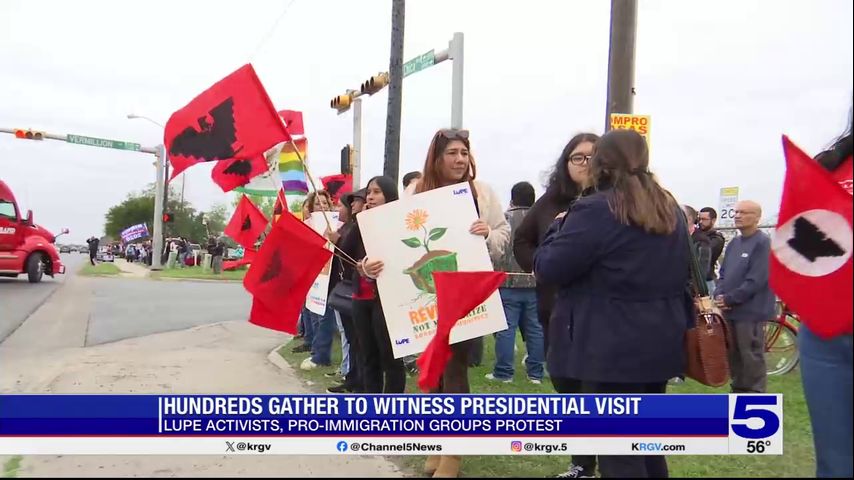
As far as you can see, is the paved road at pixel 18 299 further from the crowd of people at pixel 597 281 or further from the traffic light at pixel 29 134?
the crowd of people at pixel 597 281

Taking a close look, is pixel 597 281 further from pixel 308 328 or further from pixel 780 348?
pixel 308 328

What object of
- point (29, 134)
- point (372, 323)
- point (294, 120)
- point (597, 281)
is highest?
point (29, 134)

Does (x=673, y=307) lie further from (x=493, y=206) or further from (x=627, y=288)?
(x=493, y=206)

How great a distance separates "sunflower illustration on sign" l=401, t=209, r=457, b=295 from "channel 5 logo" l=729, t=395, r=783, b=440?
1.55 metres

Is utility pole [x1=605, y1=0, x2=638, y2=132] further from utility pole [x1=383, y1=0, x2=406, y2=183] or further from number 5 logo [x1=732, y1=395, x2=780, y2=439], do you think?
number 5 logo [x1=732, y1=395, x2=780, y2=439]

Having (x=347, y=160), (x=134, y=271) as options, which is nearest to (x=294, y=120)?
(x=347, y=160)

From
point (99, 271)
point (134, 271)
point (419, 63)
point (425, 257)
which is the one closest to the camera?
point (425, 257)

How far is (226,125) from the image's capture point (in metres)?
4.15

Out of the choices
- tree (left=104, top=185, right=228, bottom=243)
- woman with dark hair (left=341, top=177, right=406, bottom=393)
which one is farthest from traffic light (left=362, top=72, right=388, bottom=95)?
tree (left=104, top=185, right=228, bottom=243)

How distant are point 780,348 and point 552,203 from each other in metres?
4.64

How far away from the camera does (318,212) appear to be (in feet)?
21.5

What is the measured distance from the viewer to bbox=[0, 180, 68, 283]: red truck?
62.1 ft

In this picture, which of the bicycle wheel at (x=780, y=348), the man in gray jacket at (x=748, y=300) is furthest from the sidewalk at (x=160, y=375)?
the bicycle wheel at (x=780, y=348)

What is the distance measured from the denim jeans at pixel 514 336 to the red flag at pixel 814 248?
4.16 m
